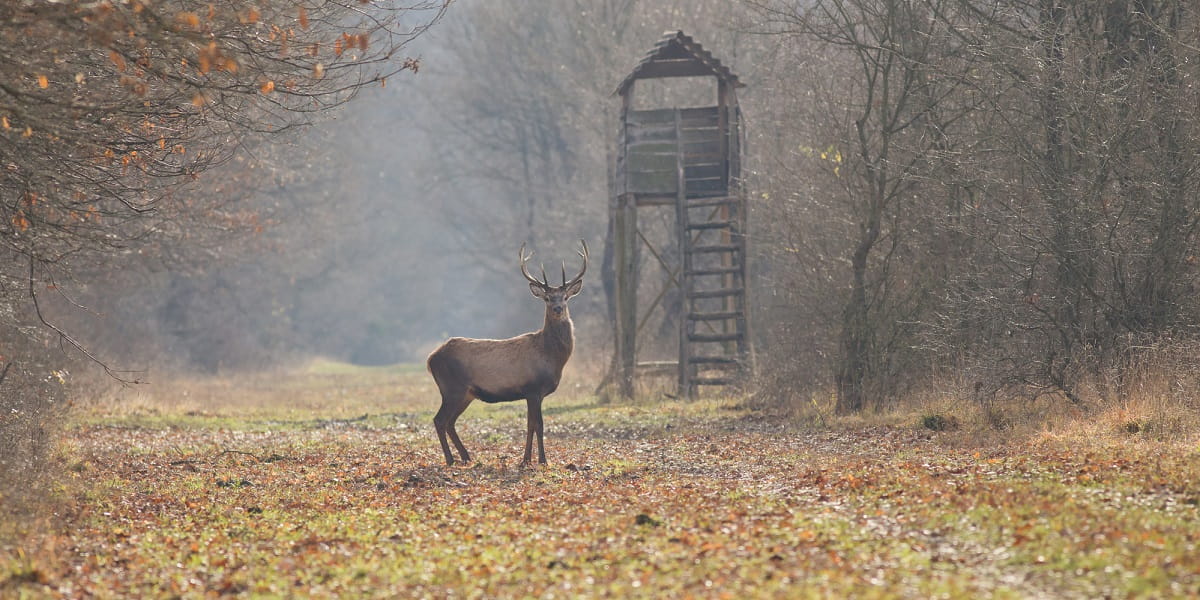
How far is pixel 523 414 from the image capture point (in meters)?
25.3

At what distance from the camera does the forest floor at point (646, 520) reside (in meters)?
8.23

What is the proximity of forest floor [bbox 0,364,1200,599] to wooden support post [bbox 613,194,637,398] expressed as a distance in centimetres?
857

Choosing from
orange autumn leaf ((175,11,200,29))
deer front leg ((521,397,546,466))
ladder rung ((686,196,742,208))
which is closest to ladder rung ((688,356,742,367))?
ladder rung ((686,196,742,208))

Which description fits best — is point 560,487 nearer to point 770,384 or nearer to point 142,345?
point 770,384

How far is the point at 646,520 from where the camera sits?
1045cm

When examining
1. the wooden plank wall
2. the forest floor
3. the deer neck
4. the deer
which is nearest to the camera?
the forest floor

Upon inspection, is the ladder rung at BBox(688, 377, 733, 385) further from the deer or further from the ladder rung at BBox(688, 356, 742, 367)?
the deer

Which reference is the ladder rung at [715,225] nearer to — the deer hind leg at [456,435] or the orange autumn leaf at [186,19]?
the deer hind leg at [456,435]

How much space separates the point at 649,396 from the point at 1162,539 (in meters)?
18.0

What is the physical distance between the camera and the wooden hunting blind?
26.3 meters

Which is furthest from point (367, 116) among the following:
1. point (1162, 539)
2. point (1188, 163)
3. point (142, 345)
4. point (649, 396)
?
point (1162, 539)

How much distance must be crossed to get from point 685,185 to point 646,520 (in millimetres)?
16989

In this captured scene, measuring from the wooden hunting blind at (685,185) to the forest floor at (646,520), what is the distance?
8189 mm

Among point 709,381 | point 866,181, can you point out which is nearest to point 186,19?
point 866,181
